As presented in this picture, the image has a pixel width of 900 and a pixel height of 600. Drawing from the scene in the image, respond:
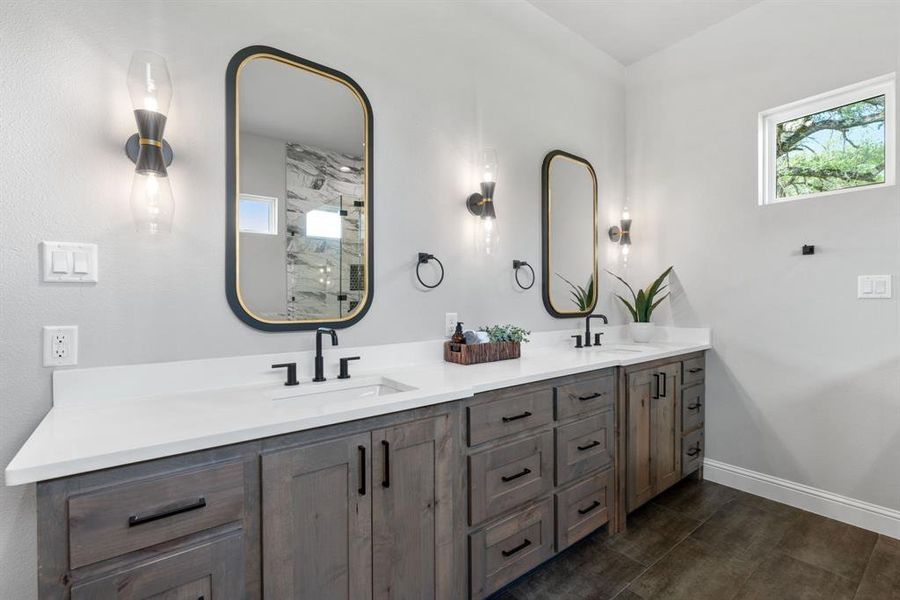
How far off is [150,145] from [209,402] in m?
0.83

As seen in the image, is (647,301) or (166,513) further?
(647,301)

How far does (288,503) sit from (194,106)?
135cm

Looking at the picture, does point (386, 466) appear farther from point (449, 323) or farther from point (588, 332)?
point (588, 332)

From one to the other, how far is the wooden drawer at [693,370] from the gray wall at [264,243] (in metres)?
2.35

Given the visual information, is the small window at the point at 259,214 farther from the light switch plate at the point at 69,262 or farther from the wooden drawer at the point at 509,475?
the wooden drawer at the point at 509,475

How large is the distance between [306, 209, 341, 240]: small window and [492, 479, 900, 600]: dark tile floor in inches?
64.6

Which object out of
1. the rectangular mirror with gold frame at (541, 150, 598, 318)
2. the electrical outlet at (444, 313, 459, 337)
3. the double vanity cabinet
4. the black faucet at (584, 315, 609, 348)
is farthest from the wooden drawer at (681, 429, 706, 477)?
the electrical outlet at (444, 313, 459, 337)

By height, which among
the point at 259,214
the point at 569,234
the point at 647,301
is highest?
the point at 569,234

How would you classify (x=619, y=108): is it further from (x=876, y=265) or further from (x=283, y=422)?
(x=283, y=422)

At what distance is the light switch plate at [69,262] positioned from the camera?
1.25 meters

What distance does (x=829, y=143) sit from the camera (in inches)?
95.3

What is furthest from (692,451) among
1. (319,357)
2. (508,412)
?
(319,357)

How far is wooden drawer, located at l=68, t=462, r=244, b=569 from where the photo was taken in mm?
865

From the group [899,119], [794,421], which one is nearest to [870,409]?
[794,421]
